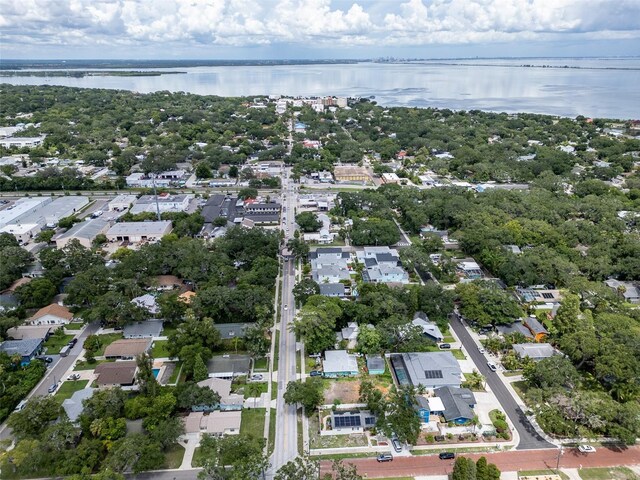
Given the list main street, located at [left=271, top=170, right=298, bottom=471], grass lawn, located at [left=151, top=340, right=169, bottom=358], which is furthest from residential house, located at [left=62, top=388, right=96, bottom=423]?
main street, located at [left=271, top=170, right=298, bottom=471]

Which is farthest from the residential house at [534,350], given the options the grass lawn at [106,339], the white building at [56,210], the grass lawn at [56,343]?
the white building at [56,210]

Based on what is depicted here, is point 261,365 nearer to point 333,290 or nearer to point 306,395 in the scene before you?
point 306,395

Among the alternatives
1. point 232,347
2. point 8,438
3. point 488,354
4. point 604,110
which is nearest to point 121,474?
point 8,438

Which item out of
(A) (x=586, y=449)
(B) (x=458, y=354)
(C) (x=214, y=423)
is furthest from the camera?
(B) (x=458, y=354)

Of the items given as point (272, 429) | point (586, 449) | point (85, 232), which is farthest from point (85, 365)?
point (586, 449)

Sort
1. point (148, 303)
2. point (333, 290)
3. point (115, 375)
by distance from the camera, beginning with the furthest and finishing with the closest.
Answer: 1. point (333, 290)
2. point (148, 303)
3. point (115, 375)

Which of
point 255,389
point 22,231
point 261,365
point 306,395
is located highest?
point 306,395

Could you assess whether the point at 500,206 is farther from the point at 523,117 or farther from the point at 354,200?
the point at 523,117
